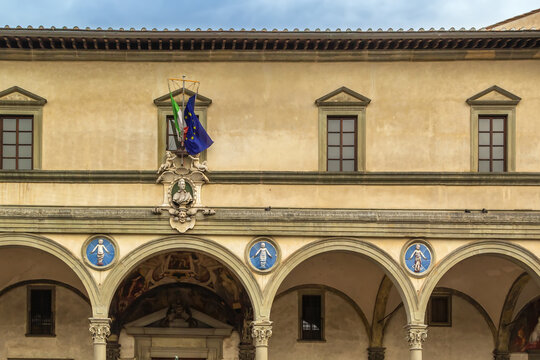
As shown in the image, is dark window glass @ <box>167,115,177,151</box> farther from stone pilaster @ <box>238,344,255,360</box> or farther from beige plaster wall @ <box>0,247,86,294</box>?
stone pilaster @ <box>238,344,255,360</box>

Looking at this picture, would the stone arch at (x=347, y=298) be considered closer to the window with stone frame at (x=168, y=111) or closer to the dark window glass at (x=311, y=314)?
the dark window glass at (x=311, y=314)

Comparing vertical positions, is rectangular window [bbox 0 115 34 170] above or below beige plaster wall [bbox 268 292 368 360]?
above

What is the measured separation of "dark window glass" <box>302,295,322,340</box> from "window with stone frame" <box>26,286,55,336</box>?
611 centimetres

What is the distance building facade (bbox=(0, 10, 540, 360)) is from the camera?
23.2 metres

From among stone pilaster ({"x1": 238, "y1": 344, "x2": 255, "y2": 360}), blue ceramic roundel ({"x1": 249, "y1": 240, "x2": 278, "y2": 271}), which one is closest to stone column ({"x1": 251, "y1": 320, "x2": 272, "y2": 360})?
blue ceramic roundel ({"x1": 249, "y1": 240, "x2": 278, "y2": 271})

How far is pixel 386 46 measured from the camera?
78.6 ft

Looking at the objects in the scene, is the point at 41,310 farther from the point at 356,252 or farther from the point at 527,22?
the point at 527,22

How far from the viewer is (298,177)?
23.6 metres

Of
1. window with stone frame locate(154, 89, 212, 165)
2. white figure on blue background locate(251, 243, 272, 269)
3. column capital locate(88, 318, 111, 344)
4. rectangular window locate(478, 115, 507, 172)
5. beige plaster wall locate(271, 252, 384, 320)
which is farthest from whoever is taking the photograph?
beige plaster wall locate(271, 252, 384, 320)

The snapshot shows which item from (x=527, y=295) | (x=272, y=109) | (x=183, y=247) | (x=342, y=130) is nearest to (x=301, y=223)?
(x=342, y=130)

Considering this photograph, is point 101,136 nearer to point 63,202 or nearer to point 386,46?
point 63,202

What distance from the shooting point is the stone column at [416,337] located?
76.2ft

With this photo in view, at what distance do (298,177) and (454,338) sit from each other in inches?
246

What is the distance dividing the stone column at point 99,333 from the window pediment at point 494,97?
9382mm
